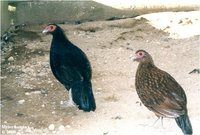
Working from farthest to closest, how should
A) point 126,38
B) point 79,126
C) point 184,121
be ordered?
1. point 126,38
2. point 79,126
3. point 184,121

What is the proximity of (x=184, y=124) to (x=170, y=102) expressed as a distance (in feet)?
0.91

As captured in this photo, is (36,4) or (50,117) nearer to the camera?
(50,117)

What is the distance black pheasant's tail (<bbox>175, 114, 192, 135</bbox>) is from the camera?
571cm

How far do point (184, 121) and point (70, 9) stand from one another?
4.70 meters

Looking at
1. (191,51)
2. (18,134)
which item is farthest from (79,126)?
(191,51)

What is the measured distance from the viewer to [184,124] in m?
5.75

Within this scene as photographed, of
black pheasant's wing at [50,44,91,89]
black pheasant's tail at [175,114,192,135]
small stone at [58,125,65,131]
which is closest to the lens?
black pheasant's tail at [175,114,192,135]

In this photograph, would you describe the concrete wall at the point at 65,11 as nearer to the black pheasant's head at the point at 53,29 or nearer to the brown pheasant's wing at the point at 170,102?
the black pheasant's head at the point at 53,29

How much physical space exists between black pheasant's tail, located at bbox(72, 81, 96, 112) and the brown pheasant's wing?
2.65 feet

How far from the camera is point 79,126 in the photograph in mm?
6199

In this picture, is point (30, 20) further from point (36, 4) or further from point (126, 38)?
point (126, 38)

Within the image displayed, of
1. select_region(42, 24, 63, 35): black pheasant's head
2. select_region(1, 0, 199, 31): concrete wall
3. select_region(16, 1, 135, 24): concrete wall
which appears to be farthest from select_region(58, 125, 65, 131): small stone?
select_region(16, 1, 135, 24): concrete wall

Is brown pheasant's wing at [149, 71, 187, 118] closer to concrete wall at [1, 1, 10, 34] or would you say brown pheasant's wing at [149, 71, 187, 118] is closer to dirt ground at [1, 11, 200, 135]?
dirt ground at [1, 11, 200, 135]

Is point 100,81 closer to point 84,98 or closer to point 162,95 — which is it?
point 84,98
